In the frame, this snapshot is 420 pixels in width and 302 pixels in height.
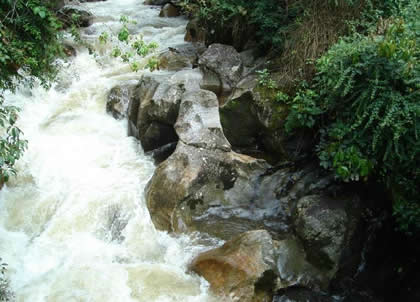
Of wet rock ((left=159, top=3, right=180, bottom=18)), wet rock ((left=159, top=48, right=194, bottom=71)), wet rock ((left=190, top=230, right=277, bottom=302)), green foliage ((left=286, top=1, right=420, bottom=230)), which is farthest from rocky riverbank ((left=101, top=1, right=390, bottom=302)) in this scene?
wet rock ((left=159, top=3, right=180, bottom=18))

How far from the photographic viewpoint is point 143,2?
50.7 ft

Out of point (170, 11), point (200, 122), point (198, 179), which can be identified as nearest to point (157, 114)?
point (200, 122)

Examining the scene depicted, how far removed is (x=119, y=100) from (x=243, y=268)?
16.5 ft

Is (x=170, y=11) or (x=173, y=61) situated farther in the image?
(x=170, y=11)

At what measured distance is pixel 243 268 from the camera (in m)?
4.53

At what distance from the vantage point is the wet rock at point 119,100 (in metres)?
8.16

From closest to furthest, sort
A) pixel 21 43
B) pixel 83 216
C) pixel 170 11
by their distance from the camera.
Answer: pixel 21 43, pixel 83 216, pixel 170 11

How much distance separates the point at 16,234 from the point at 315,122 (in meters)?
4.66

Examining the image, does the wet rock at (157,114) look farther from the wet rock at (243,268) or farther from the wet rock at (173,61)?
the wet rock at (243,268)

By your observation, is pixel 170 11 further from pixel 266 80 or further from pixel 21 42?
pixel 21 42

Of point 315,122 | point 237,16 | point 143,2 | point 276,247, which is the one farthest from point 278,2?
point 143,2

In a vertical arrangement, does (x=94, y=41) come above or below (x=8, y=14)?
below

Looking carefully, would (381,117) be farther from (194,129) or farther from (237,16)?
(237,16)

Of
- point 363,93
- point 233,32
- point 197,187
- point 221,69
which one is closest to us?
point 363,93
